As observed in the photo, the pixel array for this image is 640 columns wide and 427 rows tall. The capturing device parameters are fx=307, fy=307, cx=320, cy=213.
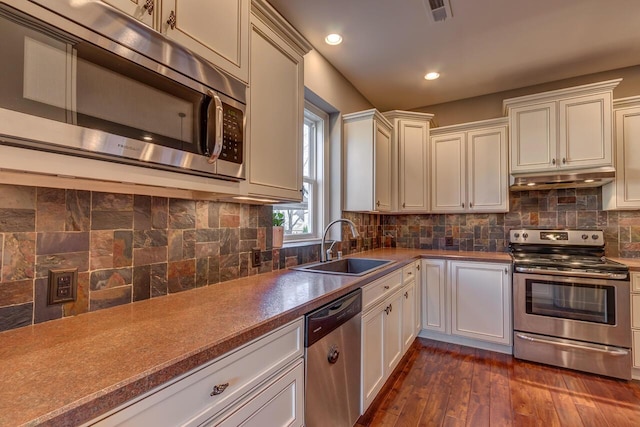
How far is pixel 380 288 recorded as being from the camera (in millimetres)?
2023

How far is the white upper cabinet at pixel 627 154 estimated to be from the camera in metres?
2.60

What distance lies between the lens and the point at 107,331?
898 mm

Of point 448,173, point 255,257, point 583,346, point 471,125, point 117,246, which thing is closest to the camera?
point 117,246

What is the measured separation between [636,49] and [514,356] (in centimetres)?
276

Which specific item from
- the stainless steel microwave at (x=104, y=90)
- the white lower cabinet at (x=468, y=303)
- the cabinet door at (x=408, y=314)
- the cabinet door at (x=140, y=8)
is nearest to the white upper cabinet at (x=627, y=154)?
the white lower cabinet at (x=468, y=303)

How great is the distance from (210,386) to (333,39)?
2.44 metres

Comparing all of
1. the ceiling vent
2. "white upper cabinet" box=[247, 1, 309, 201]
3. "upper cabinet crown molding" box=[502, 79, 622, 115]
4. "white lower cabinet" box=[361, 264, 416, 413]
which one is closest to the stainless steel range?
"white lower cabinet" box=[361, 264, 416, 413]

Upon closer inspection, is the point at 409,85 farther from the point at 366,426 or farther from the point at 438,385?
the point at 366,426

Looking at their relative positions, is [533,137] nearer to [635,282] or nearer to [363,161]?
[635,282]

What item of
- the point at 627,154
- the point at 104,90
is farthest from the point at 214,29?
the point at 627,154

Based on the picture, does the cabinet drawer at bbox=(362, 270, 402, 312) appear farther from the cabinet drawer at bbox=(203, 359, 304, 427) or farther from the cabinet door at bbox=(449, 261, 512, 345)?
the cabinet door at bbox=(449, 261, 512, 345)

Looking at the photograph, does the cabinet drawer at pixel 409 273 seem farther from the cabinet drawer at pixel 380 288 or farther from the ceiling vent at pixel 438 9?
the ceiling vent at pixel 438 9

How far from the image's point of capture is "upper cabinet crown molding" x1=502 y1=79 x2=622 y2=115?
256 cm

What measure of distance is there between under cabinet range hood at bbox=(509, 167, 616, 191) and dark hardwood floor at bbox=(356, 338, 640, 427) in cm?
159
